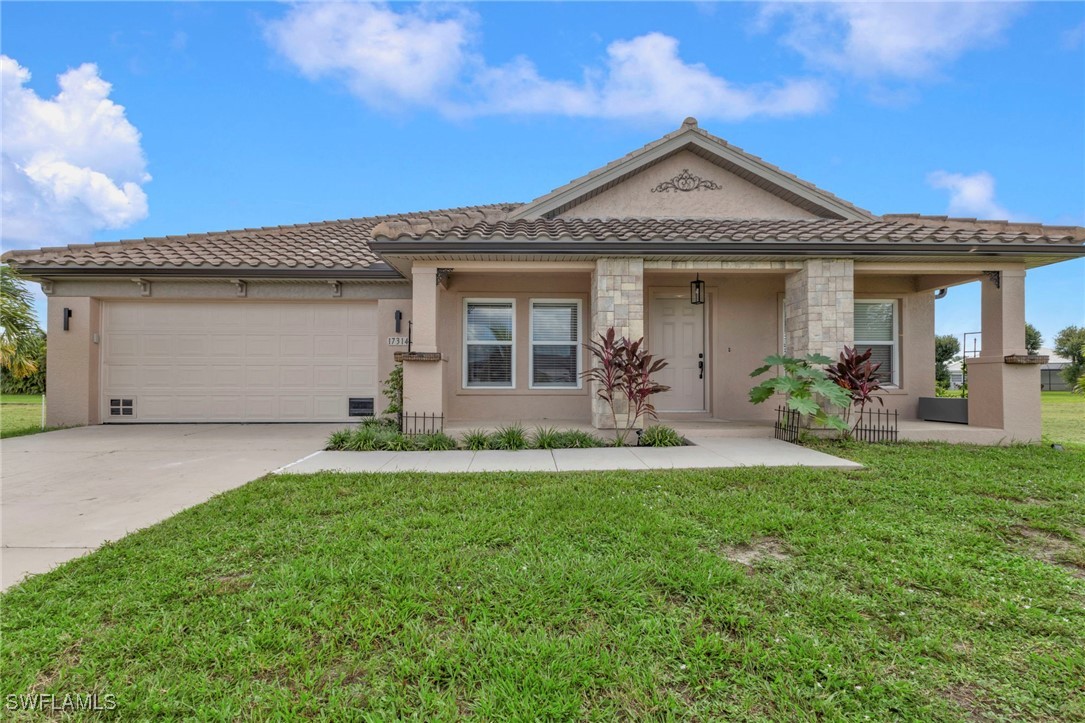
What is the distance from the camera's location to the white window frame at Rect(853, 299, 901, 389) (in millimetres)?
9531

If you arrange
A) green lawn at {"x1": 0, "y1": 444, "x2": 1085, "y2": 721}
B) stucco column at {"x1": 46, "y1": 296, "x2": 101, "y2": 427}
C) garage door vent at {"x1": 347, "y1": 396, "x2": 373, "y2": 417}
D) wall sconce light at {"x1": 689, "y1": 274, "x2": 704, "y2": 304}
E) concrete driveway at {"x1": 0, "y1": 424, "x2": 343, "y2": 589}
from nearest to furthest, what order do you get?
1. green lawn at {"x1": 0, "y1": 444, "x2": 1085, "y2": 721}
2. concrete driveway at {"x1": 0, "y1": 424, "x2": 343, "y2": 589}
3. wall sconce light at {"x1": 689, "y1": 274, "x2": 704, "y2": 304}
4. stucco column at {"x1": 46, "y1": 296, "x2": 101, "y2": 427}
5. garage door vent at {"x1": 347, "y1": 396, "x2": 373, "y2": 417}

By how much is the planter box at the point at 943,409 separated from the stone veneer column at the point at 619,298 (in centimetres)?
612

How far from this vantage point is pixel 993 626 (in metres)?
2.44

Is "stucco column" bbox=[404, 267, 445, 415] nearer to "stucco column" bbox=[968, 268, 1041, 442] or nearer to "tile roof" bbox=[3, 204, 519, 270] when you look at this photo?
"tile roof" bbox=[3, 204, 519, 270]

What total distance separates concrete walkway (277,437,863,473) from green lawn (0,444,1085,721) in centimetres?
150

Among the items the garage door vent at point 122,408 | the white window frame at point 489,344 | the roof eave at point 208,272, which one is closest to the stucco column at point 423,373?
the roof eave at point 208,272

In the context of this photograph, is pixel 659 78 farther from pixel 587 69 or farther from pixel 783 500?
pixel 783 500

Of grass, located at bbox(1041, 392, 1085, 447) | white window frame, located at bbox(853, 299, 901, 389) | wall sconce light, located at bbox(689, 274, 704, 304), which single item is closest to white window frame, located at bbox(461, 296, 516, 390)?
wall sconce light, located at bbox(689, 274, 704, 304)

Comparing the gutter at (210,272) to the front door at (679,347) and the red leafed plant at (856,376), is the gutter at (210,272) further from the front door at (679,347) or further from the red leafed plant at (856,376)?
the red leafed plant at (856,376)

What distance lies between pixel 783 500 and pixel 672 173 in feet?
25.4

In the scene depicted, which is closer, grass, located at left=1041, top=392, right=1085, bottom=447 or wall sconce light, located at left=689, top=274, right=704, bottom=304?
grass, located at left=1041, top=392, right=1085, bottom=447

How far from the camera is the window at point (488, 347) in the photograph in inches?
379

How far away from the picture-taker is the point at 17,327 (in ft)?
29.0

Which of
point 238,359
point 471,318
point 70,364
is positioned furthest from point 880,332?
point 70,364
